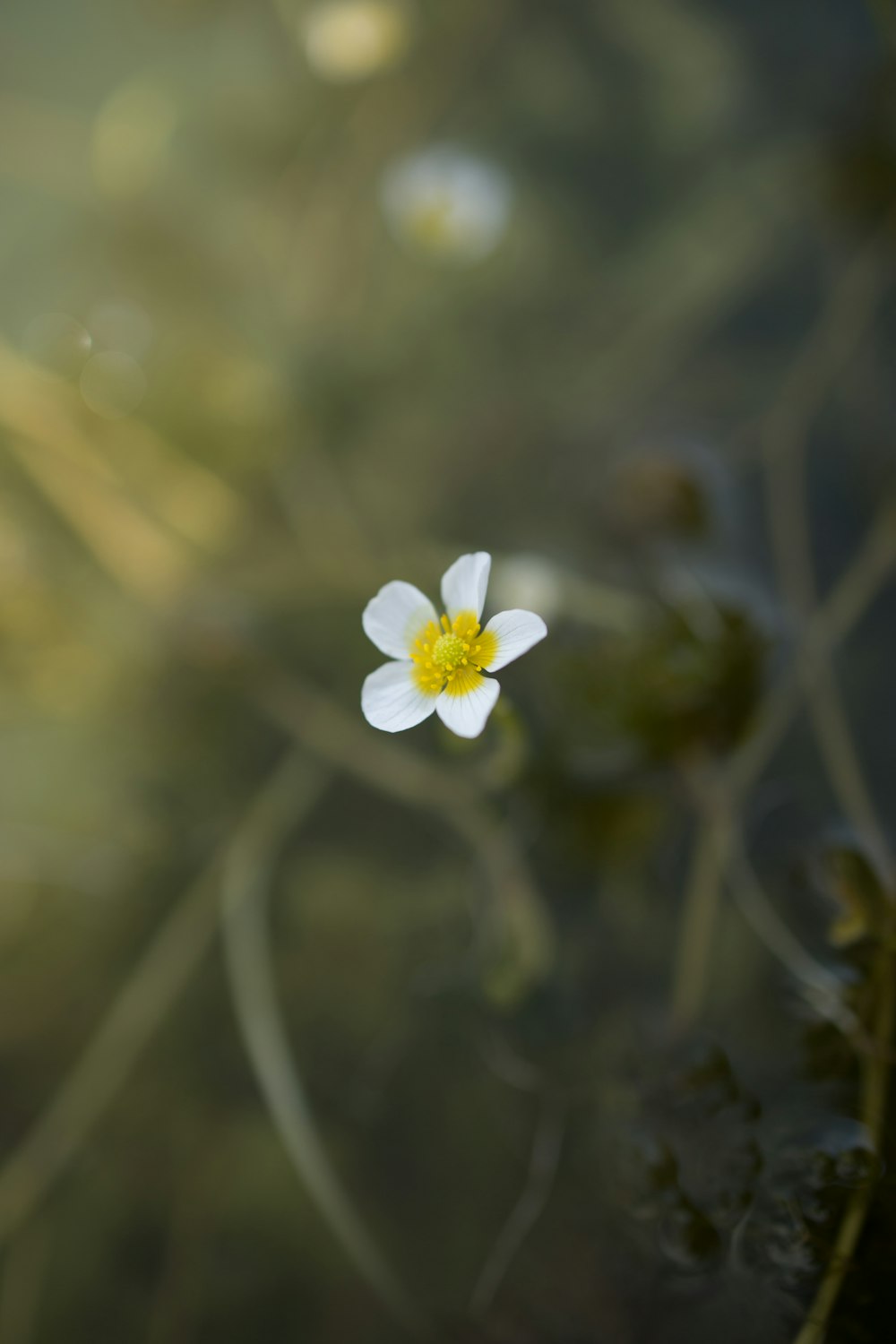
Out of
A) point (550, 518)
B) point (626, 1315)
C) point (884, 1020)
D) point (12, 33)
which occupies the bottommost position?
point (626, 1315)

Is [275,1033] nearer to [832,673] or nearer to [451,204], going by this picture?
[832,673]

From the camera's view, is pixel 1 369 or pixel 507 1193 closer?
pixel 507 1193

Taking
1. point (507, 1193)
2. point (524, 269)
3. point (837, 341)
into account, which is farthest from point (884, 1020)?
point (524, 269)

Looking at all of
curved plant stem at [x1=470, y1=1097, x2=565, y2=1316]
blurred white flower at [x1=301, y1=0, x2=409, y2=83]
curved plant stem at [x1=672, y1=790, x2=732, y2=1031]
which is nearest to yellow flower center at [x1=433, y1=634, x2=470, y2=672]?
curved plant stem at [x1=672, y1=790, x2=732, y2=1031]

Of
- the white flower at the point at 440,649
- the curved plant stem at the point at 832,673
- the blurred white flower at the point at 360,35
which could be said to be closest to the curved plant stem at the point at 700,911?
the curved plant stem at the point at 832,673

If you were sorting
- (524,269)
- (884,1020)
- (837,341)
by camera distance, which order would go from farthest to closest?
(524,269) < (837,341) < (884,1020)

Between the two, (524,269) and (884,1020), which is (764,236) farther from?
(884,1020)

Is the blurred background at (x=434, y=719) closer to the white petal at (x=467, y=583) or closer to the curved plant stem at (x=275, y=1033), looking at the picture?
the curved plant stem at (x=275, y=1033)
